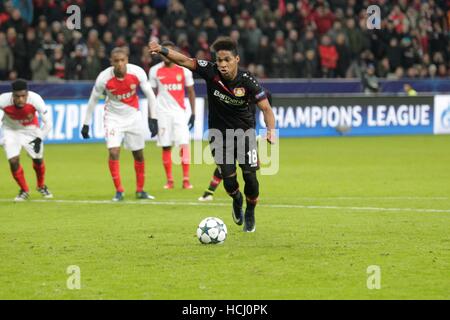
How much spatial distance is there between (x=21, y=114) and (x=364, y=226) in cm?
610

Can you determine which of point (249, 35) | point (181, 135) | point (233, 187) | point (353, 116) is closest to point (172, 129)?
point (181, 135)

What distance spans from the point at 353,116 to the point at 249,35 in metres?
3.93

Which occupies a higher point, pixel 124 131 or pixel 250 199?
pixel 124 131

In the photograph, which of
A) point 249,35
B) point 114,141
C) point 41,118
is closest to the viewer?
point 114,141

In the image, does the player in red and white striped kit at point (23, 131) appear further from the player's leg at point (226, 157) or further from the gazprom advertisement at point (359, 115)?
the gazprom advertisement at point (359, 115)

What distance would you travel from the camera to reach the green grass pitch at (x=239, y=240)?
8.53m

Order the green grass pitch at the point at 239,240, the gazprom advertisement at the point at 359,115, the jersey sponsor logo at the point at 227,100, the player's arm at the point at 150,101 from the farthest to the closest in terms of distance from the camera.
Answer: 1. the gazprom advertisement at the point at 359,115
2. the player's arm at the point at 150,101
3. the jersey sponsor logo at the point at 227,100
4. the green grass pitch at the point at 239,240

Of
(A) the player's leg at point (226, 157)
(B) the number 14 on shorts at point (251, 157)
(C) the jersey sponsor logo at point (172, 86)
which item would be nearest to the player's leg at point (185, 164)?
(C) the jersey sponsor logo at point (172, 86)

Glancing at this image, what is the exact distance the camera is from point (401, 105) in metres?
29.7

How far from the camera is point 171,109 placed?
1741 centimetres

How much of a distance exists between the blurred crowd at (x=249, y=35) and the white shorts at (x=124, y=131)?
11.3 meters

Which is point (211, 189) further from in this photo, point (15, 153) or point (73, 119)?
point (73, 119)

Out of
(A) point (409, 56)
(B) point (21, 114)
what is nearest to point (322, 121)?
(A) point (409, 56)
